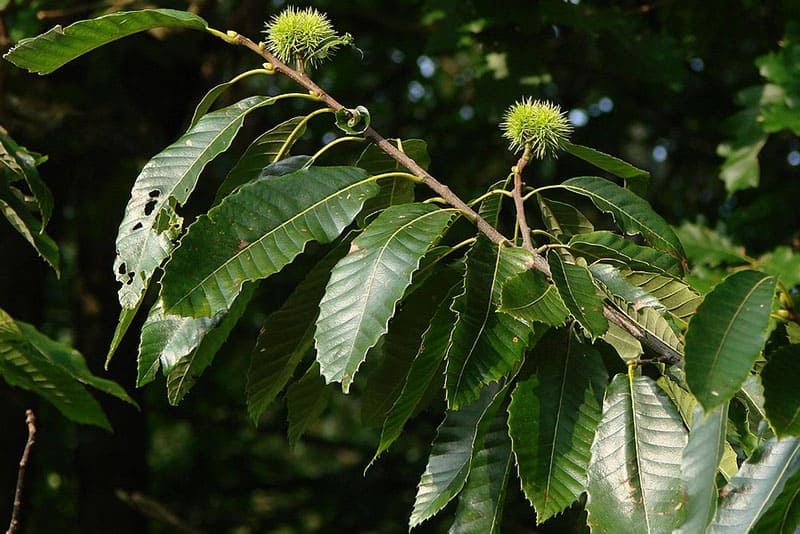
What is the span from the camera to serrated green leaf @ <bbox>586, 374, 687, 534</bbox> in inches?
42.2

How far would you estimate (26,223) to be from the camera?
5.53 ft

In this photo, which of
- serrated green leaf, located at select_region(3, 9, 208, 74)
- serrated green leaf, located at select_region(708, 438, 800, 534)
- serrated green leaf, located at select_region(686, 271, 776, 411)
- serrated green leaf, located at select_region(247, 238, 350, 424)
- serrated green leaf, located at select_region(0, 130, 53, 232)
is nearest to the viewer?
serrated green leaf, located at select_region(686, 271, 776, 411)

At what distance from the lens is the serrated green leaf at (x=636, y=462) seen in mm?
1072

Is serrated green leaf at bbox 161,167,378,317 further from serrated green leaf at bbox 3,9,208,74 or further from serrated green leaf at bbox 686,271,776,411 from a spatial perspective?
serrated green leaf at bbox 686,271,776,411

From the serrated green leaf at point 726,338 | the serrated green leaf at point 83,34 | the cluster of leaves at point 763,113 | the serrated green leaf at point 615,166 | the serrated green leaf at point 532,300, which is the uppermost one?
the cluster of leaves at point 763,113

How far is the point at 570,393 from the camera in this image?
118cm

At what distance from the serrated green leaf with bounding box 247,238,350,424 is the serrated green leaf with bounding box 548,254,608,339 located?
1.32ft

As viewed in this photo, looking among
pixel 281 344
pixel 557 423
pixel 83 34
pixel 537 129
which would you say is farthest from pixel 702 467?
pixel 83 34

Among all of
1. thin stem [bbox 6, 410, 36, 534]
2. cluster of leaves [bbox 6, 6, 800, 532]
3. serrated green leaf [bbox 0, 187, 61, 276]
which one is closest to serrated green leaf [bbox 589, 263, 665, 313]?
cluster of leaves [bbox 6, 6, 800, 532]

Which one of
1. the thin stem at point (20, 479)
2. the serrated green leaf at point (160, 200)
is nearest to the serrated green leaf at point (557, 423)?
the serrated green leaf at point (160, 200)

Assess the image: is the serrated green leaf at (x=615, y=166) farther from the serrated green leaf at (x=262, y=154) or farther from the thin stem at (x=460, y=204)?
the serrated green leaf at (x=262, y=154)

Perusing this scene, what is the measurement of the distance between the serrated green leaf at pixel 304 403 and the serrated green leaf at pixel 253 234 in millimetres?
357

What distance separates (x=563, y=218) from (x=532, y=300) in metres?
0.39

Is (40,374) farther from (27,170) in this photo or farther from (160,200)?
(160,200)
